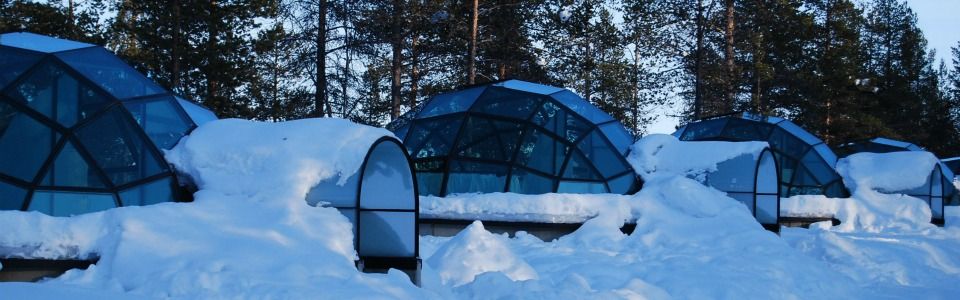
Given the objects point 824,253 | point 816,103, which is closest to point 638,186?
point 824,253

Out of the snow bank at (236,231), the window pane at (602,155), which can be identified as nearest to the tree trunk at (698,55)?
the window pane at (602,155)

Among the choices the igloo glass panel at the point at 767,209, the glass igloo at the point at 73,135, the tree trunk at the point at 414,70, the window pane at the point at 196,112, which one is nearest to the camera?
the glass igloo at the point at 73,135

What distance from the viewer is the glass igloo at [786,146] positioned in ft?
70.3

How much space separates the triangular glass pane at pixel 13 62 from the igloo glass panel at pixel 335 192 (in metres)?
3.30

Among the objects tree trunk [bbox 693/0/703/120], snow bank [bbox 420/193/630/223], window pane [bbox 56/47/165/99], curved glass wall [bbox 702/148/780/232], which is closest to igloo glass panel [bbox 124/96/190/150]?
window pane [bbox 56/47/165/99]

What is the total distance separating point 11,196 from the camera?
24.3ft

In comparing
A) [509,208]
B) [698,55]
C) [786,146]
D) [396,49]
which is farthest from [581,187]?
[698,55]

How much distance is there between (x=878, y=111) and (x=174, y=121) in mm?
40913

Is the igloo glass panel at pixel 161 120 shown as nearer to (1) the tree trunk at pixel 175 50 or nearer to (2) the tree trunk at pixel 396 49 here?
(1) the tree trunk at pixel 175 50

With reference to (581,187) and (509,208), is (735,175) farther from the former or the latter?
(509,208)

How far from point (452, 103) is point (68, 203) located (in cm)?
888

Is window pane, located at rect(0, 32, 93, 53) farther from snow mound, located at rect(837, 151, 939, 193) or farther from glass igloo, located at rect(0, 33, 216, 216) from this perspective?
snow mound, located at rect(837, 151, 939, 193)

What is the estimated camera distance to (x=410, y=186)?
9016 millimetres

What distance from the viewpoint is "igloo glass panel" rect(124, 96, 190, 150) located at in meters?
8.82
